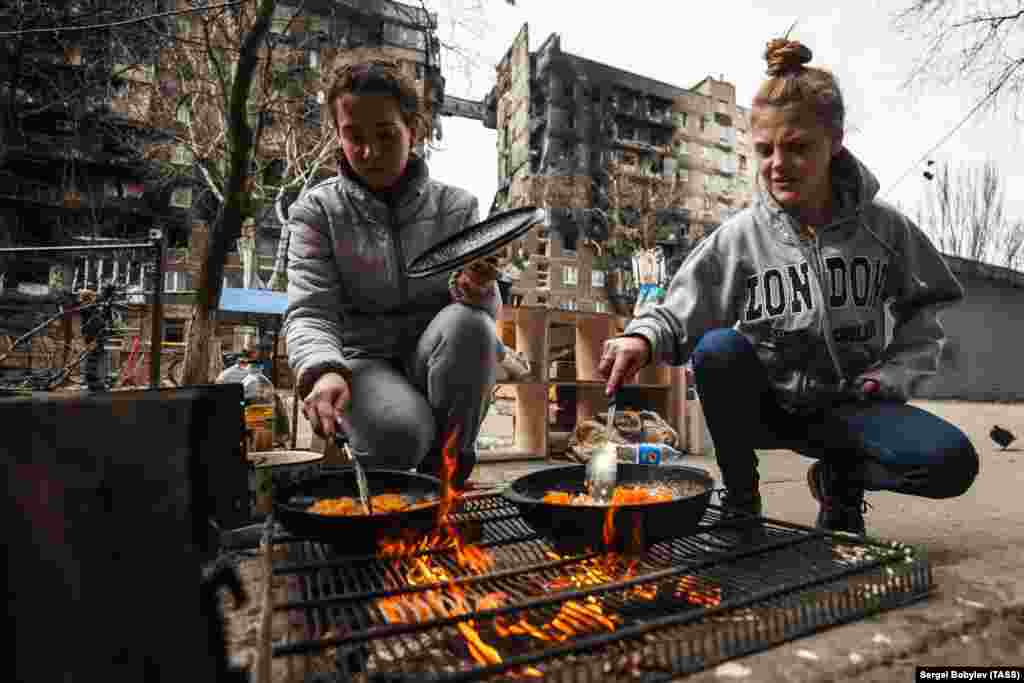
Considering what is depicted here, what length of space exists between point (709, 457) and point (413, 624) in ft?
13.1

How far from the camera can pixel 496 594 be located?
100 cm

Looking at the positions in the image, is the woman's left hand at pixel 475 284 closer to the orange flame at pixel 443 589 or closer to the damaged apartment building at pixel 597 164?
the orange flame at pixel 443 589

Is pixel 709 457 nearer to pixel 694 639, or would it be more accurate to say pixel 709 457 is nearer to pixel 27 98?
pixel 694 639

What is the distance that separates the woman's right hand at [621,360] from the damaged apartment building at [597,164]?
2348cm

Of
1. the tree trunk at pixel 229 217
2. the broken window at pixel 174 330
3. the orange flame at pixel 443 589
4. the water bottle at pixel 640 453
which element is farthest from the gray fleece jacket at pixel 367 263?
the broken window at pixel 174 330

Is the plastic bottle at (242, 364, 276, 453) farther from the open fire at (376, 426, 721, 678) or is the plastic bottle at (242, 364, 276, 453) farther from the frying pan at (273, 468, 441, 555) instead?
the open fire at (376, 426, 721, 678)

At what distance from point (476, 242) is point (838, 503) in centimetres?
144

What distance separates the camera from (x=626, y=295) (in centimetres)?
2752

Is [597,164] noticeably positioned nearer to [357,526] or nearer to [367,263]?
[367,263]

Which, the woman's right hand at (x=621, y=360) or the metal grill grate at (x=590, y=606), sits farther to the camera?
the woman's right hand at (x=621, y=360)

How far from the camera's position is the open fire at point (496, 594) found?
0.90m

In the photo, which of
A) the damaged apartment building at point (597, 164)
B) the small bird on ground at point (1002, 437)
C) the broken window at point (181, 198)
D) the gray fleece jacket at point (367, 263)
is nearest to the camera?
the gray fleece jacket at point (367, 263)

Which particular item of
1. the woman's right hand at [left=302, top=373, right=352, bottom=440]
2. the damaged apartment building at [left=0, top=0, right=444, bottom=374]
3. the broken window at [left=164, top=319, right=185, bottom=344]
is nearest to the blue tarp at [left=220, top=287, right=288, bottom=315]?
the damaged apartment building at [left=0, top=0, right=444, bottom=374]

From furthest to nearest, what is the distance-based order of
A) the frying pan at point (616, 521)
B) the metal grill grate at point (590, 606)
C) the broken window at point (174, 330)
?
the broken window at point (174, 330) < the frying pan at point (616, 521) < the metal grill grate at point (590, 606)
